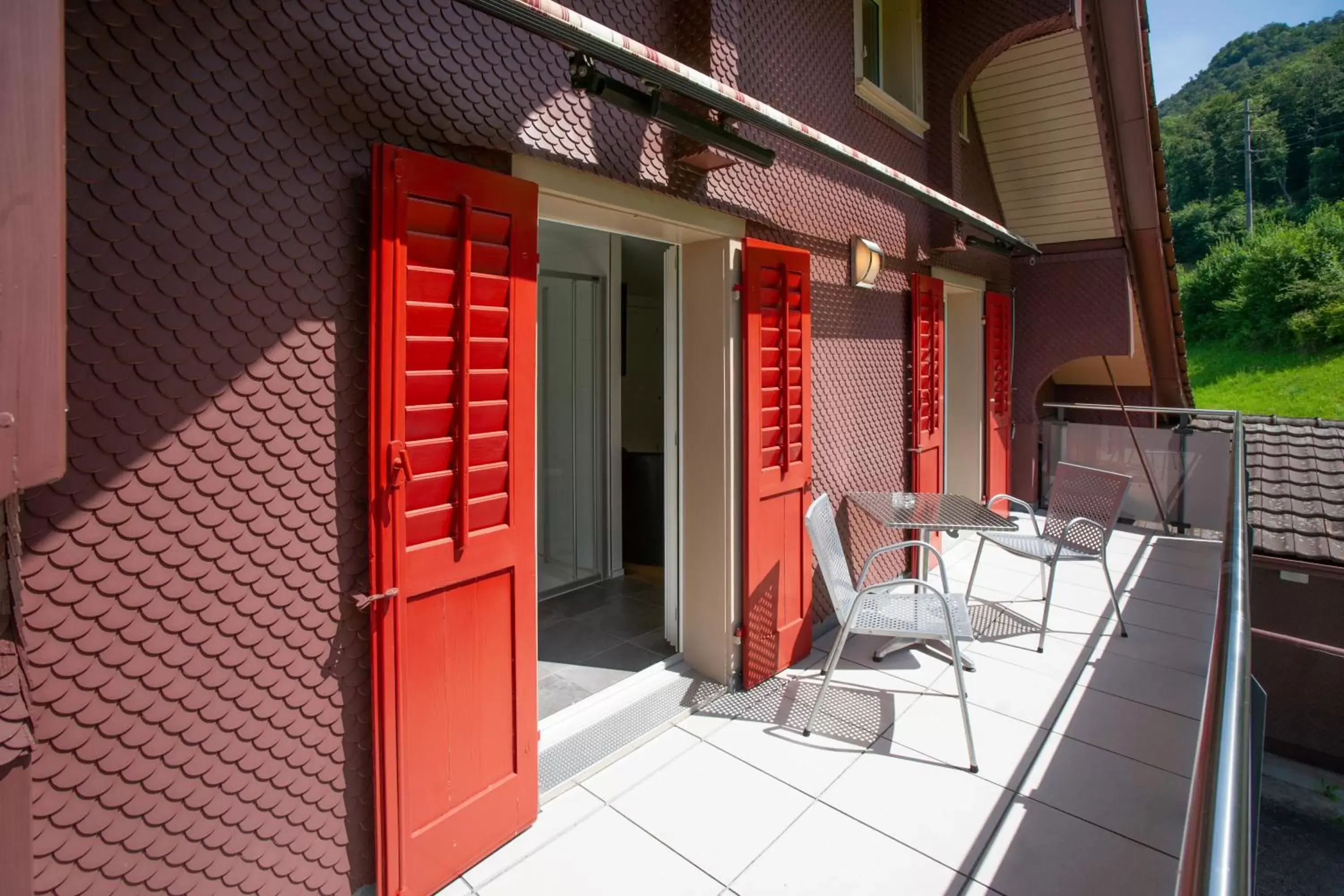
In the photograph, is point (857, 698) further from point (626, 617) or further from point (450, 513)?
point (450, 513)

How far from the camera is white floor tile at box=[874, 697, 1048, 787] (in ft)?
10.5

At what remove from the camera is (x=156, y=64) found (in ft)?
5.75

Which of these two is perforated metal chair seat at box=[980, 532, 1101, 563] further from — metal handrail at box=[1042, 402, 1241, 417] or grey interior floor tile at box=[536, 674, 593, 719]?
grey interior floor tile at box=[536, 674, 593, 719]

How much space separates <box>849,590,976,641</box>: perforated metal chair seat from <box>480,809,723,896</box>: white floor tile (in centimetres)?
132

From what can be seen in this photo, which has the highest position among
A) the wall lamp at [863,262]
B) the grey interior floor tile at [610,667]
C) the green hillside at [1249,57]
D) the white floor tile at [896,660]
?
the green hillside at [1249,57]

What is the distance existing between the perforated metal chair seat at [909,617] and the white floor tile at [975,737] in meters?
0.45

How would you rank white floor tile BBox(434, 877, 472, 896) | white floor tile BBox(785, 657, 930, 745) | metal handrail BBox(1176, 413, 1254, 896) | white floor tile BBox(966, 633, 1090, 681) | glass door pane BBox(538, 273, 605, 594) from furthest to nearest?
glass door pane BBox(538, 273, 605, 594) < white floor tile BBox(966, 633, 1090, 681) < white floor tile BBox(785, 657, 930, 745) < white floor tile BBox(434, 877, 472, 896) < metal handrail BBox(1176, 413, 1254, 896)

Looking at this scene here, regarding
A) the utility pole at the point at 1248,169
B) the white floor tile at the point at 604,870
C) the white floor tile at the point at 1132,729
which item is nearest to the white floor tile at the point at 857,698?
the white floor tile at the point at 1132,729

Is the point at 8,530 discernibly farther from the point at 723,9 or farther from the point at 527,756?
the point at 723,9

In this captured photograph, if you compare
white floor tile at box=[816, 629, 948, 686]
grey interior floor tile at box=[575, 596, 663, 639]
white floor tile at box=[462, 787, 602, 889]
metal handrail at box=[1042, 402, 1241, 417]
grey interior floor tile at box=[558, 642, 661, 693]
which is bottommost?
white floor tile at box=[462, 787, 602, 889]

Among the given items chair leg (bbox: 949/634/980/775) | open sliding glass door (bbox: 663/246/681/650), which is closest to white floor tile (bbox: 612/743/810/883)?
chair leg (bbox: 949/634/980/775)

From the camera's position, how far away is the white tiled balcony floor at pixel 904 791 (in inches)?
100

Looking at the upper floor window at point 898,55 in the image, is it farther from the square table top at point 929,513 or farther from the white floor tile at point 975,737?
the white floor tile at point 975,737

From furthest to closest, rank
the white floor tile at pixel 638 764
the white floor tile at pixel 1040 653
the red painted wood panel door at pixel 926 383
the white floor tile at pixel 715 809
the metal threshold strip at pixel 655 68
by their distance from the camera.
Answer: the red painted wood panel door at pixel 926 383, the white floor tile at pixel 1040 653, the white floor tile at pixel 638 764, the white floor tile at pixel 715 809, the metal threshold strip at pixel 655 68
